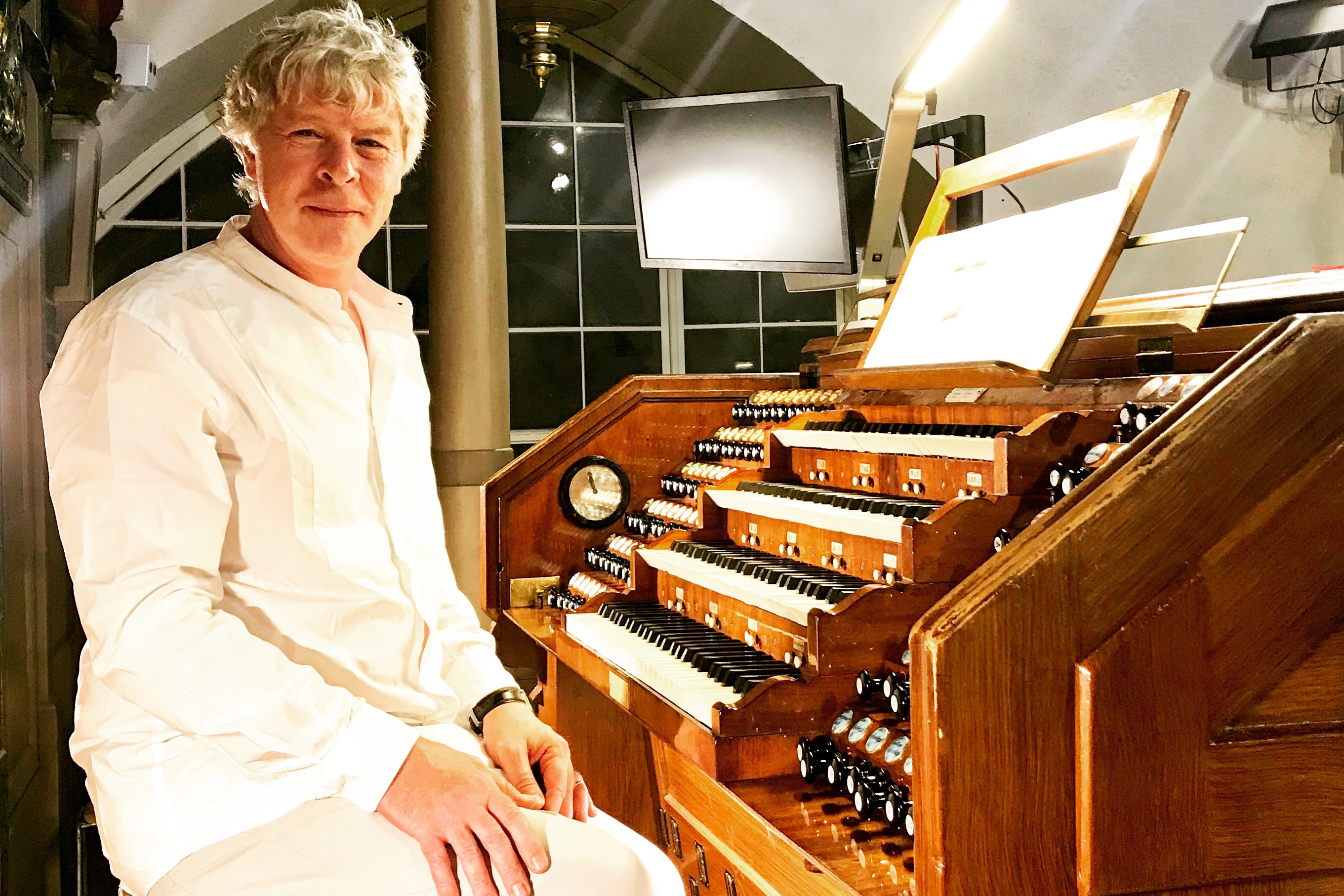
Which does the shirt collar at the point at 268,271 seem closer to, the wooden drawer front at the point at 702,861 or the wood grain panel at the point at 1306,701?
the wood grain panel at the point at 1306,701

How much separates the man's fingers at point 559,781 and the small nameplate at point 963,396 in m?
1.17

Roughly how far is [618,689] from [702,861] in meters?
0.77

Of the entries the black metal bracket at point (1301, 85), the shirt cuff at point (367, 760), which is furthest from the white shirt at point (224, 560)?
the black metal bracket at point (1301, 85)

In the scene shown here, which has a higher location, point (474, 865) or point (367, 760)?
point (367, 760)

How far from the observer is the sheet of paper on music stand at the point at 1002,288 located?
2.11 metres

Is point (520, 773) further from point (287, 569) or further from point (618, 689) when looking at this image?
point (618, 689)

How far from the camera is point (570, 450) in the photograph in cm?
366

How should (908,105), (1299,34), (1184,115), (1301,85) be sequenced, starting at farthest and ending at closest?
(1184,115) → (1301,85) → (1299,34) → (908,105)

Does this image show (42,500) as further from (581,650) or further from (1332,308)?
(1332,308)

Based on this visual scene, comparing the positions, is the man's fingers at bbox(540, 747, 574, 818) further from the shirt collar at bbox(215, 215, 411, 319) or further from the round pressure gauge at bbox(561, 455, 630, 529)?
the round pressure gauge at bbox(561, 455, 630, 529)

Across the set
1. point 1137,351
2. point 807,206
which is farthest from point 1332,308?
point 807,206

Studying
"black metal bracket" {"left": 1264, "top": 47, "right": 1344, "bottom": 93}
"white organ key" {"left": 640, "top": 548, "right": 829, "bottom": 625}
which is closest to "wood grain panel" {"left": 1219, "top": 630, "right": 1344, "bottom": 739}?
"white organ key" {"left": 640, "top": 548, "right": 829, "bottom": 625}

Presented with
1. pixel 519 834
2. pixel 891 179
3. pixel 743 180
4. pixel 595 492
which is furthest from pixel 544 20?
pixel 519 834

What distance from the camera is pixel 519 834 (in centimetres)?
128
